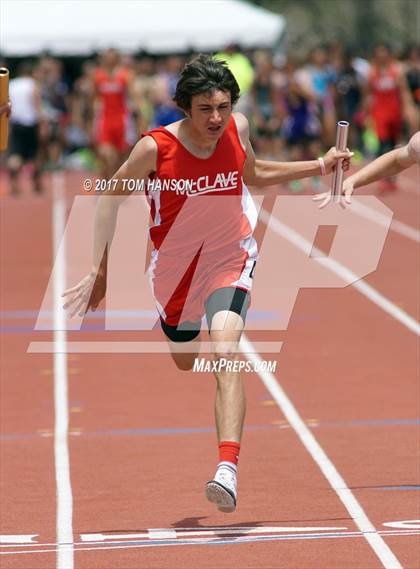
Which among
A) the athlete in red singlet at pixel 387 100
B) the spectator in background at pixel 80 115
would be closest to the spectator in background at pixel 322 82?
the athlete in red singlet at pixel 387 100

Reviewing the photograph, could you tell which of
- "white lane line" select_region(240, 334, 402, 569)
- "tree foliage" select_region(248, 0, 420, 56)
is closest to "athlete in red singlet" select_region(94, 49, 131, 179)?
"white lane line" select_region(240, 334, 402, 569)

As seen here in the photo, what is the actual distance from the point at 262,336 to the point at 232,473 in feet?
21.6

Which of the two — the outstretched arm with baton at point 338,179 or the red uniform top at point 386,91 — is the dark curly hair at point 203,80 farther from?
the red uniform top at point 386,91

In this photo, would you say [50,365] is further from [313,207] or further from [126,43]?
[126,43]

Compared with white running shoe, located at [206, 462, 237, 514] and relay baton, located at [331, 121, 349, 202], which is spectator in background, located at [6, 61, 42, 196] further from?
white running shoe, located at [206, 462, 237, 514]

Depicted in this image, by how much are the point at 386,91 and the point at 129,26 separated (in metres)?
11.5

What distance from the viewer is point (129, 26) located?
120 feet

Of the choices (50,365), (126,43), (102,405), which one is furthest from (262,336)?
(126,43)

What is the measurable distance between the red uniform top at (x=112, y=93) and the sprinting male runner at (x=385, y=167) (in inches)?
692

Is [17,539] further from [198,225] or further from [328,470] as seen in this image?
[328,470]

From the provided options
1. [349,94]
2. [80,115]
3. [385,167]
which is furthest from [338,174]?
[80,115]

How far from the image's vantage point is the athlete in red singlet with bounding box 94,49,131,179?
25.7m

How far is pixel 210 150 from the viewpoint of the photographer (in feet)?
25.8

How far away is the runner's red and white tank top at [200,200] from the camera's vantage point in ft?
25.6
